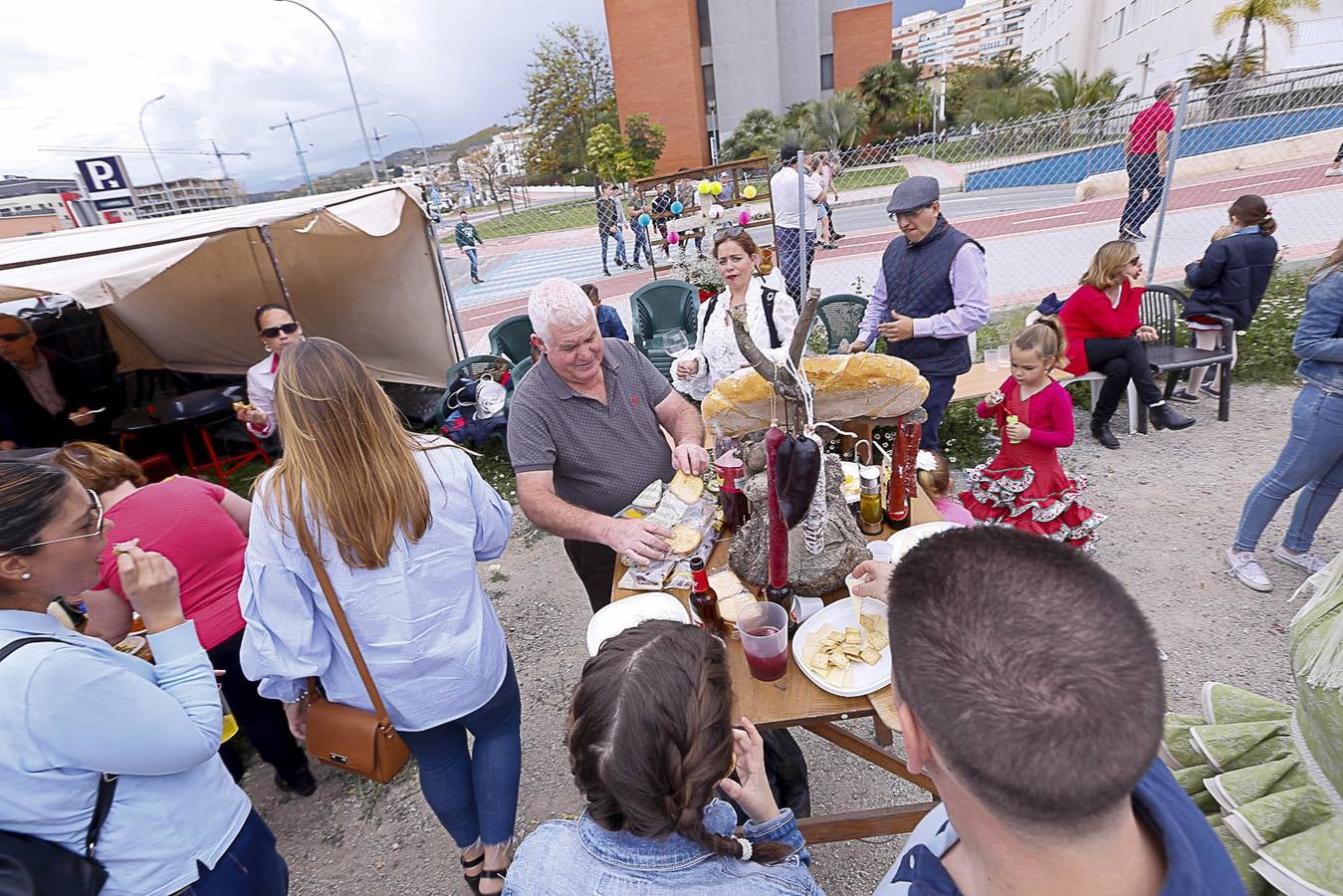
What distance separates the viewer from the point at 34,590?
1.36 m

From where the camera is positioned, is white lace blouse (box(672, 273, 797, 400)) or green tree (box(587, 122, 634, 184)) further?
green tree (box(587, 122, 634, 184))

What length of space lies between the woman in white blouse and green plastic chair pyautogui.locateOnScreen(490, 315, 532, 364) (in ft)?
10.8

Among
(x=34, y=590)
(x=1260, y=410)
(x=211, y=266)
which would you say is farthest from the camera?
(x=211, y=266)

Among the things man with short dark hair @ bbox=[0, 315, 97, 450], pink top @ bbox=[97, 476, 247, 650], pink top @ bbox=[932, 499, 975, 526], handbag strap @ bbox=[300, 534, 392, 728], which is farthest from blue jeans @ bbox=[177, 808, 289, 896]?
man with short dark hair @ bbox=[0, 315, 97, 450]

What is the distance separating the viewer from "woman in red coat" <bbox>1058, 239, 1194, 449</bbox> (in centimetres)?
467

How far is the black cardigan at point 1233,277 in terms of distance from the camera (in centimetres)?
492

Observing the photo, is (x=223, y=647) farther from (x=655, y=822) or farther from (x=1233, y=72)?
(x=1233, y=72)

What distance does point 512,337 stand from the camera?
687 centimetres

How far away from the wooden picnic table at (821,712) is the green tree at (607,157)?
30.4 metres

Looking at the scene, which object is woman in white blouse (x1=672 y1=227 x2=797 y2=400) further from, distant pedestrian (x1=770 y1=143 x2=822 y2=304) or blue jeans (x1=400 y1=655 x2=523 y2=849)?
distant pedestrian (x1=770 y1=143 x2=822 y2=304)

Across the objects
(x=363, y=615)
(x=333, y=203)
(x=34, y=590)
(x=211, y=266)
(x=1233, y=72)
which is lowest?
(x=363, y=615)


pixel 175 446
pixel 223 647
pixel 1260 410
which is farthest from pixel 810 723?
pixel 175 446

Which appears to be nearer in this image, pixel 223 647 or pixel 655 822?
pixel 655 822

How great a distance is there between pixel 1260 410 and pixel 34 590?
7.31 m
